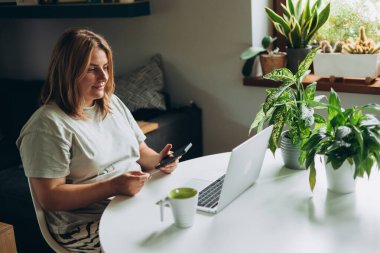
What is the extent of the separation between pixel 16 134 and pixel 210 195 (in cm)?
220

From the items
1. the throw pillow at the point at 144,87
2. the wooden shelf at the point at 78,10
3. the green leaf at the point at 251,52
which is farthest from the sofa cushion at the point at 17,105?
the green leaf at the point at 251,52

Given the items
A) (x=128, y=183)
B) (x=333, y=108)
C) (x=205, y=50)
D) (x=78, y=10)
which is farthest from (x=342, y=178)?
(x=78, y=10)

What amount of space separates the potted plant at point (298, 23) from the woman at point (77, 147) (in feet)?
3.46

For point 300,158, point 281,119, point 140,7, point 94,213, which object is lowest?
point 94,213

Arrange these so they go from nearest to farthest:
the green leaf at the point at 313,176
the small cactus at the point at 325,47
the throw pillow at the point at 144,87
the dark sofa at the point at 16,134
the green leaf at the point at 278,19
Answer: the green leaf at the point at 313,176 → the dark sofa at the point at 16,134 → the green leaf at the point at 278,19 → the small cactus at the point at 325,47 → the throw pillow at the point at 144,87

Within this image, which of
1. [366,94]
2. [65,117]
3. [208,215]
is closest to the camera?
[208,215]

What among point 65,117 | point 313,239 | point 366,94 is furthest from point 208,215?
point 366,94

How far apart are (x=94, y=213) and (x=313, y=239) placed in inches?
30.1

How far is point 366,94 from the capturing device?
2406mm

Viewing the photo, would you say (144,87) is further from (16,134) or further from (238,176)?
(238,176)

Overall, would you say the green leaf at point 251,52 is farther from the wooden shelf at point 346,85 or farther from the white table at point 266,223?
the white table at point 266,223

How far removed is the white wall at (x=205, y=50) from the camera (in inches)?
105

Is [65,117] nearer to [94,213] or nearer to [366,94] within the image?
[94,213]

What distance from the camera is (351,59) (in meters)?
2.44
